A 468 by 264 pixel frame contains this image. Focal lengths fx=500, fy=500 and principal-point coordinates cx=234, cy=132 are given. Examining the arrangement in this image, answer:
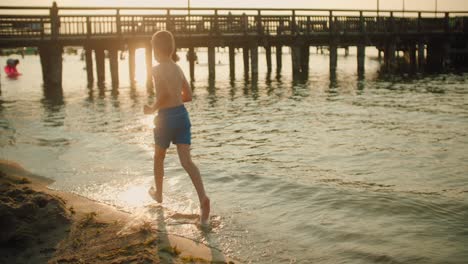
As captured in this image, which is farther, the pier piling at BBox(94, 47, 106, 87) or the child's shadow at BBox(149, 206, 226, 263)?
the pier piling at BBox(94, 47, 106, 87)

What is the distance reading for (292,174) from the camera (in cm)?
654

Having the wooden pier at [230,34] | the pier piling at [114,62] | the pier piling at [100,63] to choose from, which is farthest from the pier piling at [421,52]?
the pier piling at [100,63]

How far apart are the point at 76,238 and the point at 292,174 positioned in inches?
130

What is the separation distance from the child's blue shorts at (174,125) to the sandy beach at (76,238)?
0.80m

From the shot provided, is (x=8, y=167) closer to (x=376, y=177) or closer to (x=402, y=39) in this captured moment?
(x=376, y=177)

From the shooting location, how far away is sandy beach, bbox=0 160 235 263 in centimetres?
356

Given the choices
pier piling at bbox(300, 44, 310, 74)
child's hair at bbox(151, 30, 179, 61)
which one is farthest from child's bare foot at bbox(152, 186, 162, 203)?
pier piling at bbox(300, 44, 310, 74)

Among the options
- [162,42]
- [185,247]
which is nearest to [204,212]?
[185,247]

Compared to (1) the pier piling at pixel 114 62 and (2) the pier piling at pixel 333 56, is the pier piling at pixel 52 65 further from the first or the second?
(2) the pier piling at pixel 333 56

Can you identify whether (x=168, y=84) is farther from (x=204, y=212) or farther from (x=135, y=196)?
(x=135, y=196)

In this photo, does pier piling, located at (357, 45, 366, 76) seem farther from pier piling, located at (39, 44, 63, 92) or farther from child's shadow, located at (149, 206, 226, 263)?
child's shadow, located at (149, 206, 226, 263)

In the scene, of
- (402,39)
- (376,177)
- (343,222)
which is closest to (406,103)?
(376,177)

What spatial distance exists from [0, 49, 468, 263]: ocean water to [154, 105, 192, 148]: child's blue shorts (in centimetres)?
77

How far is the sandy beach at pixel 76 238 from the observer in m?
3.56
